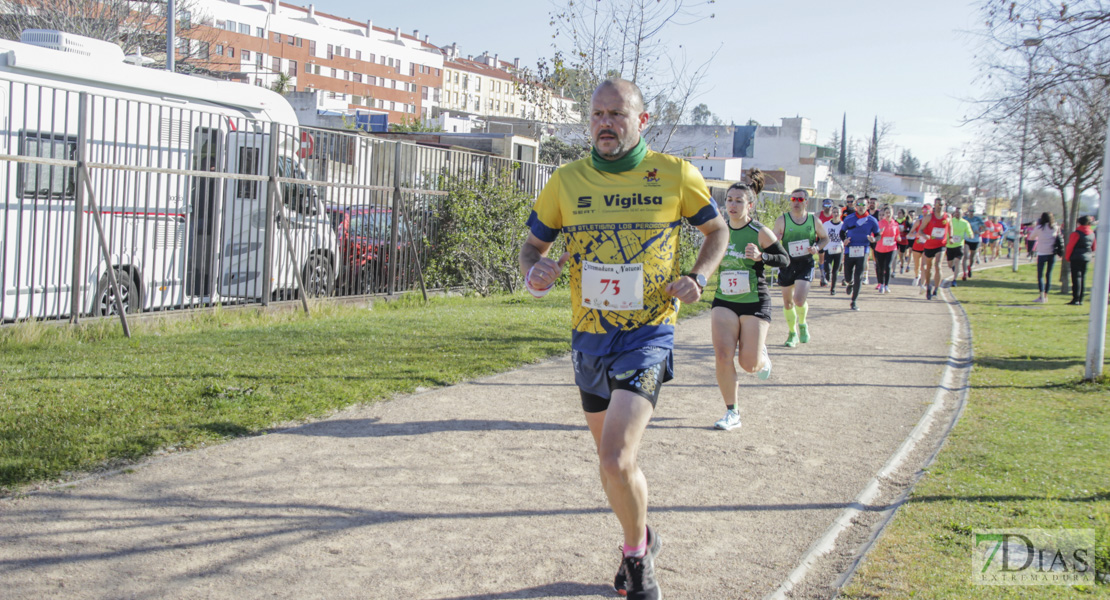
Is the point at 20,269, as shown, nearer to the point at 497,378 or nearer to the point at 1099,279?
the point at 497,378

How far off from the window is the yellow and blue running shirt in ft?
25.4

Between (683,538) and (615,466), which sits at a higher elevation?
(615,466)

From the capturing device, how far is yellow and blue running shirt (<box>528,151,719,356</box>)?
153 inches

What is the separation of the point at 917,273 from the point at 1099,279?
15.2 m

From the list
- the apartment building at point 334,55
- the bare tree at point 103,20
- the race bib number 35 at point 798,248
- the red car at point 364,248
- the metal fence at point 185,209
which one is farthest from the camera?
the apartment building at point 334,55

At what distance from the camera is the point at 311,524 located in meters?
4.53

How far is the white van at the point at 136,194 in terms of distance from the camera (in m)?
9.56

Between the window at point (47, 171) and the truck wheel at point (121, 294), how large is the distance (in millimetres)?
1040

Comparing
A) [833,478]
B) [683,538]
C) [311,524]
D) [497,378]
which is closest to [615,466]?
[683,538]

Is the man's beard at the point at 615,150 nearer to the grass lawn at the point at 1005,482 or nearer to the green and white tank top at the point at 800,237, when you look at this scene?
the grass lawn at the point at 1005,482

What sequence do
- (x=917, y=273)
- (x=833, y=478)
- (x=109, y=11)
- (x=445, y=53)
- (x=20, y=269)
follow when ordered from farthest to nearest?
(x=445, y=53), (x=109, y=11), (x=917, y=273), (x=20, y=269), (x=833, y=478)

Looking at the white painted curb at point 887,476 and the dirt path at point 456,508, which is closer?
the dirt path at point 456,508

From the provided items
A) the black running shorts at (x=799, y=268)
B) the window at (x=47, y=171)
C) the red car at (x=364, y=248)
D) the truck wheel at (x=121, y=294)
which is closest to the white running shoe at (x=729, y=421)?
the black running shorts at (x=799, y=268)

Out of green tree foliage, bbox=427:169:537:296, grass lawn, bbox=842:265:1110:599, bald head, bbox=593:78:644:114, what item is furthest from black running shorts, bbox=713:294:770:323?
green tree foliage, bbox=427:169:537:296
